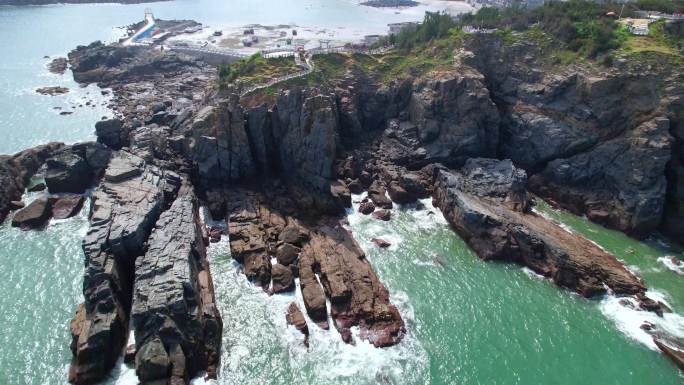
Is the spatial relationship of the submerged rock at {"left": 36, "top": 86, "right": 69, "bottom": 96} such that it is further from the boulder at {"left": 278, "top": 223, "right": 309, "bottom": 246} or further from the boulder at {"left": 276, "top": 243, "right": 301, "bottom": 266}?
the boulder at {"left": 276, "top": 243, "right": 301, "bottom": 266}

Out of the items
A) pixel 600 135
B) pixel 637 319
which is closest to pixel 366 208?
pixel 637 319

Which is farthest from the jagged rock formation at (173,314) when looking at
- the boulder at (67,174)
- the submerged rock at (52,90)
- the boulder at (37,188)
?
the submerged rock at (52,90)

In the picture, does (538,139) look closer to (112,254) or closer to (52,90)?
(112,254)

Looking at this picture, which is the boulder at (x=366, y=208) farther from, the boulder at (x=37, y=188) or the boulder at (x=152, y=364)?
the boulder at (x=37, y=188)

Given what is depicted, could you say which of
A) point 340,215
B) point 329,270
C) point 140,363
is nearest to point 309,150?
point 340,215

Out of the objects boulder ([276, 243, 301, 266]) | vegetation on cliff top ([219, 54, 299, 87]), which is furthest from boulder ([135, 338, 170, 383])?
vegetation on cliff top ([219, 54, 299, 87])
